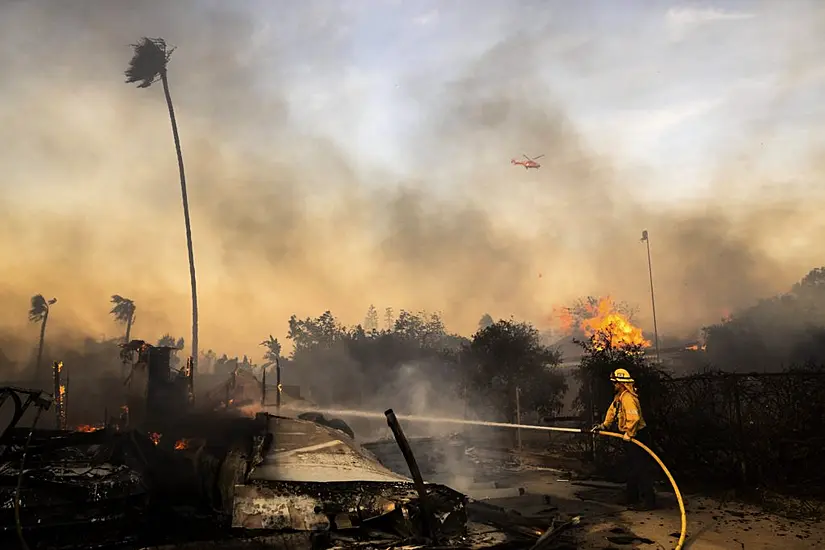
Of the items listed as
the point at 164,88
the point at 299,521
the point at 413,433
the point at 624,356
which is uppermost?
the point at 164,88

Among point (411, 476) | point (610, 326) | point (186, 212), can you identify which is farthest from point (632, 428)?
point (186, 212)

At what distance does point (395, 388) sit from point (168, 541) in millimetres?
29761

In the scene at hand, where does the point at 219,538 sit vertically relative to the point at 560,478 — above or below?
above

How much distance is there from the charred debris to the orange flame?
11.7m

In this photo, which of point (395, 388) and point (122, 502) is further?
point (395, 388)

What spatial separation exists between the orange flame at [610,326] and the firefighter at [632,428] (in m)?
7.79

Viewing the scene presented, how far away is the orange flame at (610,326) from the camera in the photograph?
60.9ft

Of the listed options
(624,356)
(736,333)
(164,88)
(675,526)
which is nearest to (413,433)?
(624,356)

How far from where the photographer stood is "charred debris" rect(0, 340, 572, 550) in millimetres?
5812

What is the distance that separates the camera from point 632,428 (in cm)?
857

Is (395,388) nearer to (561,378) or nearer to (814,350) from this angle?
(561,378)

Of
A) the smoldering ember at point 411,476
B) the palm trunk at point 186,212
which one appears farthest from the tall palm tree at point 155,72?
the smoldering ember at point 411,476

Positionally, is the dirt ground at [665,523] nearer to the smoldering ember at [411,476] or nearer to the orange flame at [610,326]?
the smoldering ember at [411,476]

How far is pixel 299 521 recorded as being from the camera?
5.77m
